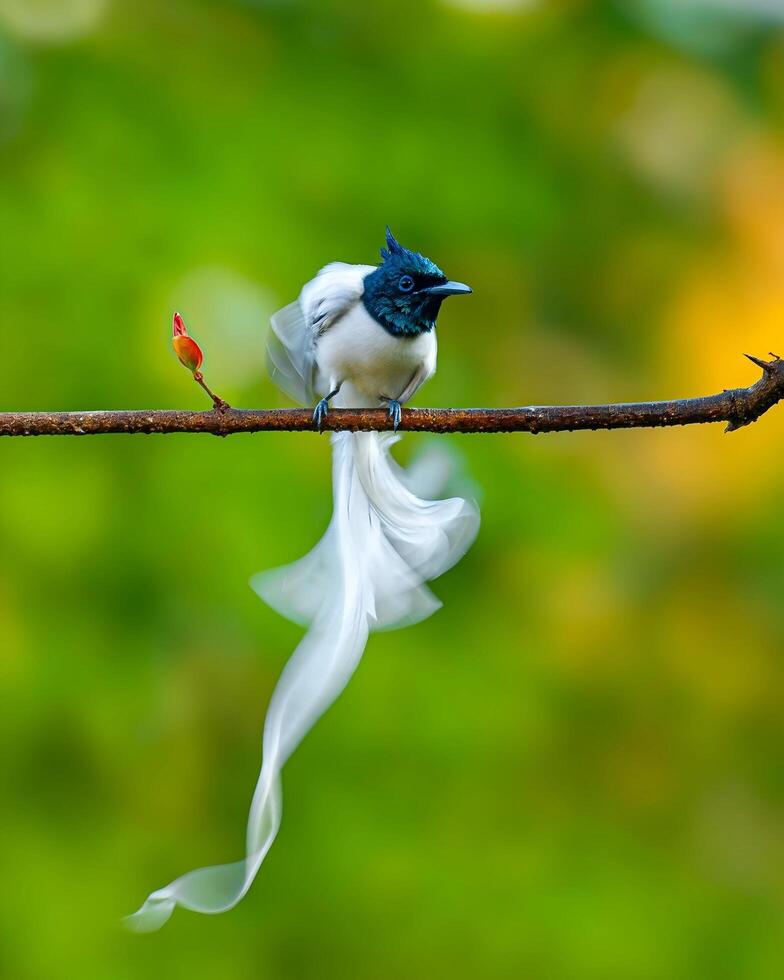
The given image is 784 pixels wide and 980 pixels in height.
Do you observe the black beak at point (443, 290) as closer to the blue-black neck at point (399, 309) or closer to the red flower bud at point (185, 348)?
the blue-black neck at point (399, 309)

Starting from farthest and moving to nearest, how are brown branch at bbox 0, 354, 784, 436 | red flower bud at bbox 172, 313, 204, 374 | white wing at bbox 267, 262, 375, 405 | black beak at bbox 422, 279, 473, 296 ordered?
1. white wing at bbox 267, 262, 375, 405
2. black beak at bbox 422, 279, 473, 296
3. red flower bud at bbox 172, 313, 204, 374
4. brown branch at bbox 0, 354, 784, 436

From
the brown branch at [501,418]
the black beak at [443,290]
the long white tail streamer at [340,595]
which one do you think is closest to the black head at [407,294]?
the black beak at [443,290]

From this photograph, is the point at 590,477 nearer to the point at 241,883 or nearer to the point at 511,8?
the point at 511,8

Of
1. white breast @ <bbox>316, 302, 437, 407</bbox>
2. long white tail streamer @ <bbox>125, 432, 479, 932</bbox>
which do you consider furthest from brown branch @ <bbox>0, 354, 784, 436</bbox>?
white breast @ <bbox>316, 302, 437, 407</bbox>

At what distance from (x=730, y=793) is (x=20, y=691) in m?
2.08

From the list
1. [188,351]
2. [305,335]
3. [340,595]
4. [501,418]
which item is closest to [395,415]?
[501,418]

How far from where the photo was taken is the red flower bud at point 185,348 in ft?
6.94

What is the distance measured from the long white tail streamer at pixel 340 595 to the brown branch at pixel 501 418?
46 centimetres

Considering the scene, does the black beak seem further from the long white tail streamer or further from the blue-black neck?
the long white tail streamer

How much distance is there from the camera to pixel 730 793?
402 cm

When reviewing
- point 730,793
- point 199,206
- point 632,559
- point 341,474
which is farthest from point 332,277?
point 730,793

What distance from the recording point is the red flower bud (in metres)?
2.12

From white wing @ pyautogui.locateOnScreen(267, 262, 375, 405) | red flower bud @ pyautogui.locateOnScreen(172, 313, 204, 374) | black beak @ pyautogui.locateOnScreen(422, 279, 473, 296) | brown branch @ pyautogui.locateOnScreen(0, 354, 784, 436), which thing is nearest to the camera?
brown branch @ pyautogui.locateOnScreen(0, 354, 784, 436)

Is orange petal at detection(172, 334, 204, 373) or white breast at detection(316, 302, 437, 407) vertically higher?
orange petal at detection(172, 334, 204, 373)
